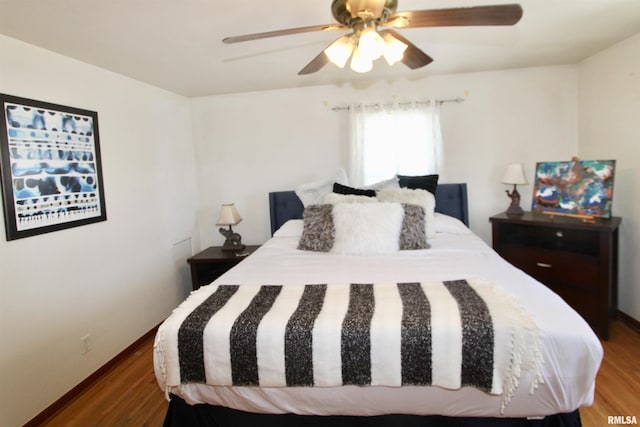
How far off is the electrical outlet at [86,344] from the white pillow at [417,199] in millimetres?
2340

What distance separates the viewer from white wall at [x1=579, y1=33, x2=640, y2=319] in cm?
242

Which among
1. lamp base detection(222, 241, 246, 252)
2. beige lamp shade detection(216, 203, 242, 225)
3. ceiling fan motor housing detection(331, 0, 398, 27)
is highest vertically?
ceiling fan motor housing detection(331, 0, 398, 27)

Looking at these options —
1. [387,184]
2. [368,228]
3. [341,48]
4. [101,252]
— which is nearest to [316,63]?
[341,48]

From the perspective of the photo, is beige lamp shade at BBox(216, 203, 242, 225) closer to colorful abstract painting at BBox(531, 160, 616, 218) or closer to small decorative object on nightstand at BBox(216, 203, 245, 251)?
small decorative object on nightstand at BBox(216, 203, 245, 251)

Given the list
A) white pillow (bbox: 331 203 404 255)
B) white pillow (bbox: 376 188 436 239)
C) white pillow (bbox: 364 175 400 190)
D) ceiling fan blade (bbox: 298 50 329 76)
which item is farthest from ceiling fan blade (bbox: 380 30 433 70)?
white pillow (bbox: 364 175 400 190)

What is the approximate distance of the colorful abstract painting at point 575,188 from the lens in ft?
8.16

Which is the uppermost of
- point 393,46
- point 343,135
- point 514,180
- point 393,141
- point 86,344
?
point 393,46

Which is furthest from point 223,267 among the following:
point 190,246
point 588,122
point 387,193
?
point 588,122

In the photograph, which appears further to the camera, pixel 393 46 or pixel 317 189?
pixel 317 189

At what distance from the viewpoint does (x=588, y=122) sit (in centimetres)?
288

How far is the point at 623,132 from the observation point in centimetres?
252

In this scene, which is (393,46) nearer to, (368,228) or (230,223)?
(368,228)

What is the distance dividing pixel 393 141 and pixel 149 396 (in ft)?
9.12

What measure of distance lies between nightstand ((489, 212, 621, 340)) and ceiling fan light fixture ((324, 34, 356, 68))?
6.75ft
